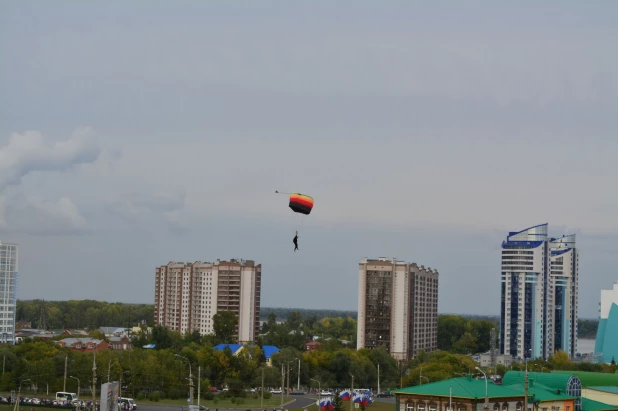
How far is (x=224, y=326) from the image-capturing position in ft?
359

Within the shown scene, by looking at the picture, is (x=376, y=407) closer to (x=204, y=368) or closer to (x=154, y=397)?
(x=154, y=397)

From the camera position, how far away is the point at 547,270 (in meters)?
121

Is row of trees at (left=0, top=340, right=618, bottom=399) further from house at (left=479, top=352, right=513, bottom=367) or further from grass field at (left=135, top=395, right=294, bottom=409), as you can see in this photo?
house at (left=479, top=352, right=513, bottom=367)

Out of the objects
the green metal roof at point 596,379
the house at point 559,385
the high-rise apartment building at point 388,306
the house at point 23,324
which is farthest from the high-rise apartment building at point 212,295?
the house at point 559,385

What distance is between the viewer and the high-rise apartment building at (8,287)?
124 meters

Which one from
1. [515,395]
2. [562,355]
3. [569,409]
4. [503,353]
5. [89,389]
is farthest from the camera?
[503,353]

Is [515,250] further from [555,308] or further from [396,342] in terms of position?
[396,342]

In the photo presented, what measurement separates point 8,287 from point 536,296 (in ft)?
223

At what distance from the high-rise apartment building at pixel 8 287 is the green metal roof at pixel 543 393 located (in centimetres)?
8794

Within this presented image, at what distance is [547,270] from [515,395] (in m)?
75.8

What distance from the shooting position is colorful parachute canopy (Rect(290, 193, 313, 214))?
45.9 meters

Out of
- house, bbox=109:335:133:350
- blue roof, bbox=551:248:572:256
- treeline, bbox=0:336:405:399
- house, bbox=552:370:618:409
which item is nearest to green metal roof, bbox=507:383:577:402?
house, bbox=552:370:618:409

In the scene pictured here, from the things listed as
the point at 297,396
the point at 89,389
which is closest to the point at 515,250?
the point at 297,396

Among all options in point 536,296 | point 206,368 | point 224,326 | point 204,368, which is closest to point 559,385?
point 206,368
